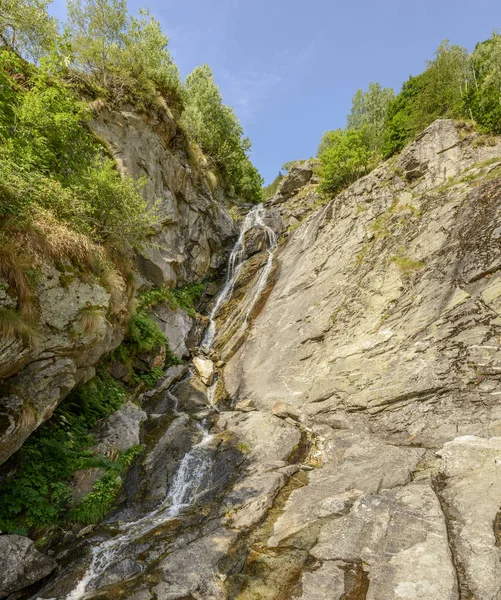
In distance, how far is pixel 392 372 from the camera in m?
11.0

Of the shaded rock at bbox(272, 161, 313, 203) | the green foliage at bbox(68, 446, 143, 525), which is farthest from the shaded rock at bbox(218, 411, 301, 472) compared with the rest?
the shaded rock at bbox(272, 161, 313, 203)

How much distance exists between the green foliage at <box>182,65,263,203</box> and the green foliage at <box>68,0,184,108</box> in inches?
216

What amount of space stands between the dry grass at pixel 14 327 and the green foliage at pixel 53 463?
3.95 m

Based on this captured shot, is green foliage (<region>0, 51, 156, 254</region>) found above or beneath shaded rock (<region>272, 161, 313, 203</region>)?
beneath

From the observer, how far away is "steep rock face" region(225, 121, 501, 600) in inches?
221

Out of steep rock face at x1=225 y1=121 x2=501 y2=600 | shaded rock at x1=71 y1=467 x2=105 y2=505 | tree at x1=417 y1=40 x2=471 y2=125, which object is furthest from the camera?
tree at x1=417 y1=40 x2=471 y2=125

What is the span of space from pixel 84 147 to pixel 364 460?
1338cm

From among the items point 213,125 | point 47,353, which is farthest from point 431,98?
point 47,353

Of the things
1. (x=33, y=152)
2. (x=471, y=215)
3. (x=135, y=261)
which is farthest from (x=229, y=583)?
(x=135, y=261)

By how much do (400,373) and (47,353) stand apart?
36.2 ft

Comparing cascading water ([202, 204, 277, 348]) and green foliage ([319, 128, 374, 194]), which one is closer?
cascading water ([202, 204, 277, 348])

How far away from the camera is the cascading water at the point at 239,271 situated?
66.3ft

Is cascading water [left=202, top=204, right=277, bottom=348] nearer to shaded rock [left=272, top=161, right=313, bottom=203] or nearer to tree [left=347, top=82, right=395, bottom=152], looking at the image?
shaded rock [left=272, top=161, right=313, bottom=203]

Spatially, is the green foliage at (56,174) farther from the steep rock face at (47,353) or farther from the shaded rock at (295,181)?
the shaded rock at (295,181)
